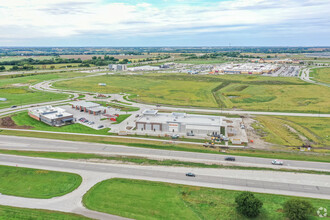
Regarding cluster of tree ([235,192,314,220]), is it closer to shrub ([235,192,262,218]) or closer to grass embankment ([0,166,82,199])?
shrub ([235,192,262,218])

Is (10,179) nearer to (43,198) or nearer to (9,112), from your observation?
(43,198)

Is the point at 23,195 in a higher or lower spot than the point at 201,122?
lower

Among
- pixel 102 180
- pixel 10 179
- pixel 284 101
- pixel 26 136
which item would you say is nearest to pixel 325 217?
pixel 102 180

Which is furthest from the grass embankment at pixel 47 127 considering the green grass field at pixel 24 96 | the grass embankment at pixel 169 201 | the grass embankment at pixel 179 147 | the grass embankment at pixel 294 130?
the grass embankment at pixel 294 130

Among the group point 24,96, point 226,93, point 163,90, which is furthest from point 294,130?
point 24,96

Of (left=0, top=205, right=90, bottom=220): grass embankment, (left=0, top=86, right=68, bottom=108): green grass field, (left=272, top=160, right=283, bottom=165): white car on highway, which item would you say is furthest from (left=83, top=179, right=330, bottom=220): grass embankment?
(left=0, top=86, right=68, bottom=108): green grass field

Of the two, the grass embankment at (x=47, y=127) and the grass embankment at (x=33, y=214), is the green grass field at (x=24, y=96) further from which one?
the grass embankment at (x=33, y=214)

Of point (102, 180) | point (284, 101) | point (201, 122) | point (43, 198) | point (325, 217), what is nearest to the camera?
point (325, 217)

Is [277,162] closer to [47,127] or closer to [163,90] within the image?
[47,127]
